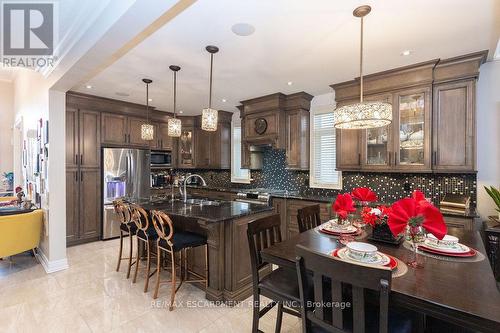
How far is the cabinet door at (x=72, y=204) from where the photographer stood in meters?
4.32

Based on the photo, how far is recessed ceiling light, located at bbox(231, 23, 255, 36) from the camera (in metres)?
2.22

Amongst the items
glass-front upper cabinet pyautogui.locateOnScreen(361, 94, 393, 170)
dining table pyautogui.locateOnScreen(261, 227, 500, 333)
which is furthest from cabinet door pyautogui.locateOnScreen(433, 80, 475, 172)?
dining table pyautogui.locateOnScreen(261, 227, 500, 333)

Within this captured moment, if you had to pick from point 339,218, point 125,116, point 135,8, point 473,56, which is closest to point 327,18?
point 135,8

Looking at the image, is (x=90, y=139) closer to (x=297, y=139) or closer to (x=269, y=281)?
(x=297, y=139)

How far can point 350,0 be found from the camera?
189cm

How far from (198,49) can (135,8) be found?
3.63 ft

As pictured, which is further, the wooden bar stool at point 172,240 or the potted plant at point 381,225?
the wooden bar stool at point 172,240

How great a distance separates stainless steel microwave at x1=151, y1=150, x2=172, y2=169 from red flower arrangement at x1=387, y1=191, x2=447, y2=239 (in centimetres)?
505

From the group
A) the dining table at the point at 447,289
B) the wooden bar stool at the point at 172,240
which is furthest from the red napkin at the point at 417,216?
the wooden bar stool at the point at 172,240

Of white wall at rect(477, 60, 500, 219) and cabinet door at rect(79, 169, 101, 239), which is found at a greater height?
white wall at rect(477, 60, 500, 219)

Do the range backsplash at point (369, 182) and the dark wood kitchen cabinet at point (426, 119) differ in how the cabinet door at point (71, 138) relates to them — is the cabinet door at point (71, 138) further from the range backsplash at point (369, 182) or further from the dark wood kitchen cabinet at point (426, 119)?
the dark wood kitchen cabinet at point (426, 119)

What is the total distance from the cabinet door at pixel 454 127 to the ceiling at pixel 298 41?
0.43 m

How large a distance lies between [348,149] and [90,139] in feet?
14.7

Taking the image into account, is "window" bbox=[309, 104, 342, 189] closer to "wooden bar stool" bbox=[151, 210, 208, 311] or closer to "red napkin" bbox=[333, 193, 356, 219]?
"red napkin" bbox=[333, 193, 356, 219]
